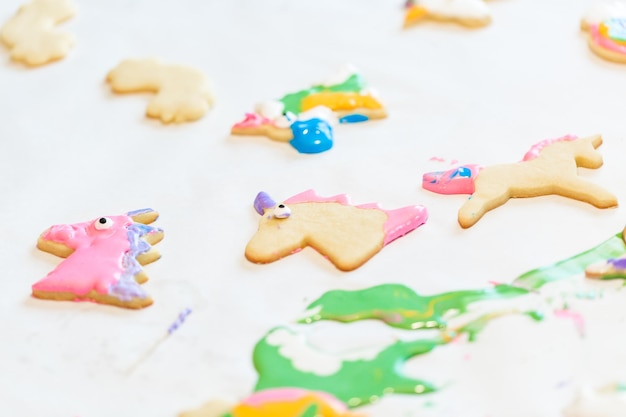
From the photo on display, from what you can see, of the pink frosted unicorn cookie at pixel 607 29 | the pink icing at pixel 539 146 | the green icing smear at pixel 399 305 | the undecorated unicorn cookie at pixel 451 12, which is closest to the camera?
the green icing smear at pixel 399 305

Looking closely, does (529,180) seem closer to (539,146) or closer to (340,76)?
(539,146)

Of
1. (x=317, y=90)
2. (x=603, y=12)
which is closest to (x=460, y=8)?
(x=603, y=12)

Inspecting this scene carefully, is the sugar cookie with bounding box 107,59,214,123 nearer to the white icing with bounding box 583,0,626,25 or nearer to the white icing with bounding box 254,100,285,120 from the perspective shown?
the white icing with bounding box 254,100,285,120

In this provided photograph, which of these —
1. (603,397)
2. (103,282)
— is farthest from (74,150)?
(603,397)

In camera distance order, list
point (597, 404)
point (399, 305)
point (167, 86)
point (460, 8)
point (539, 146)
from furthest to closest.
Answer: point (460, 8) → point (167, 86) → point (539, 146) → point (399, 305) → point (597, 404)

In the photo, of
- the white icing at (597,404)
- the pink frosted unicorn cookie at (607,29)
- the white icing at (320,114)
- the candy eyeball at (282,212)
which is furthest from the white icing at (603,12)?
the white icing at (597,404)

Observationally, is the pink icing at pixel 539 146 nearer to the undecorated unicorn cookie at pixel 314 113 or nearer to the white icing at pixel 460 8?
the undecorated unicorn cookie at pixel 314 113

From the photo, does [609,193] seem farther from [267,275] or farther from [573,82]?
[267,275]
